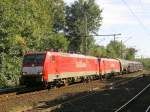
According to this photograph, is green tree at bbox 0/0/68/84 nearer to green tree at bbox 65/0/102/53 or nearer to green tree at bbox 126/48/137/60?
green tree at bbox 65/0/102/53

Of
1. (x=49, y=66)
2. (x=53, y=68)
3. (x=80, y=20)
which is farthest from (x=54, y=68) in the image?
(x=80, y=20)

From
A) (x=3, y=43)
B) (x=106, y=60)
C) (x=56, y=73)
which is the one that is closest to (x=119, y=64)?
(x=106, y=60)

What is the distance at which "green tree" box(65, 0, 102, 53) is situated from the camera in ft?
308

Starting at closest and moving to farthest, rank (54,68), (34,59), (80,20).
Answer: (34,59), (54,68), (80,20)

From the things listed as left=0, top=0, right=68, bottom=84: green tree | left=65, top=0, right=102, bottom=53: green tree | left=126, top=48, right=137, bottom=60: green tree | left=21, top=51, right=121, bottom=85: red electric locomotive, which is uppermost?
left=65, top=0, right=102, bottom=53: green tree

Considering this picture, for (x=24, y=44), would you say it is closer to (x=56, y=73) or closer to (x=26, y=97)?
(x=56, y=73)

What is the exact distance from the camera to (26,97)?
967 inches

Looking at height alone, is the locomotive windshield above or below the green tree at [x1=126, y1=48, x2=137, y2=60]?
below

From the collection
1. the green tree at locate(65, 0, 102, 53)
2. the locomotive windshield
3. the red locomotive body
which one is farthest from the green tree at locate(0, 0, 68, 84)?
the green tree at locate(65, 0, 102, 53)

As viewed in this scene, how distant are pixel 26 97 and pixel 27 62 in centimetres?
640

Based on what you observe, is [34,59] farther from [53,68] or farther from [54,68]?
[54,68]

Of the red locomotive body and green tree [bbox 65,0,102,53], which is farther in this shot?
green tree [bbox 65,0,102,53]

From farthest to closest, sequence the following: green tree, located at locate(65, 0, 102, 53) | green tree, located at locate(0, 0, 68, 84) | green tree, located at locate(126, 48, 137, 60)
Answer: green tree, located at locate(126, 48, 137, 60) → green tree, located at locate(65, 0, 102, 53) → green tree, located at locate(0, 0, 68, 84)

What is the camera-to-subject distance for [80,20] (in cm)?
9562
